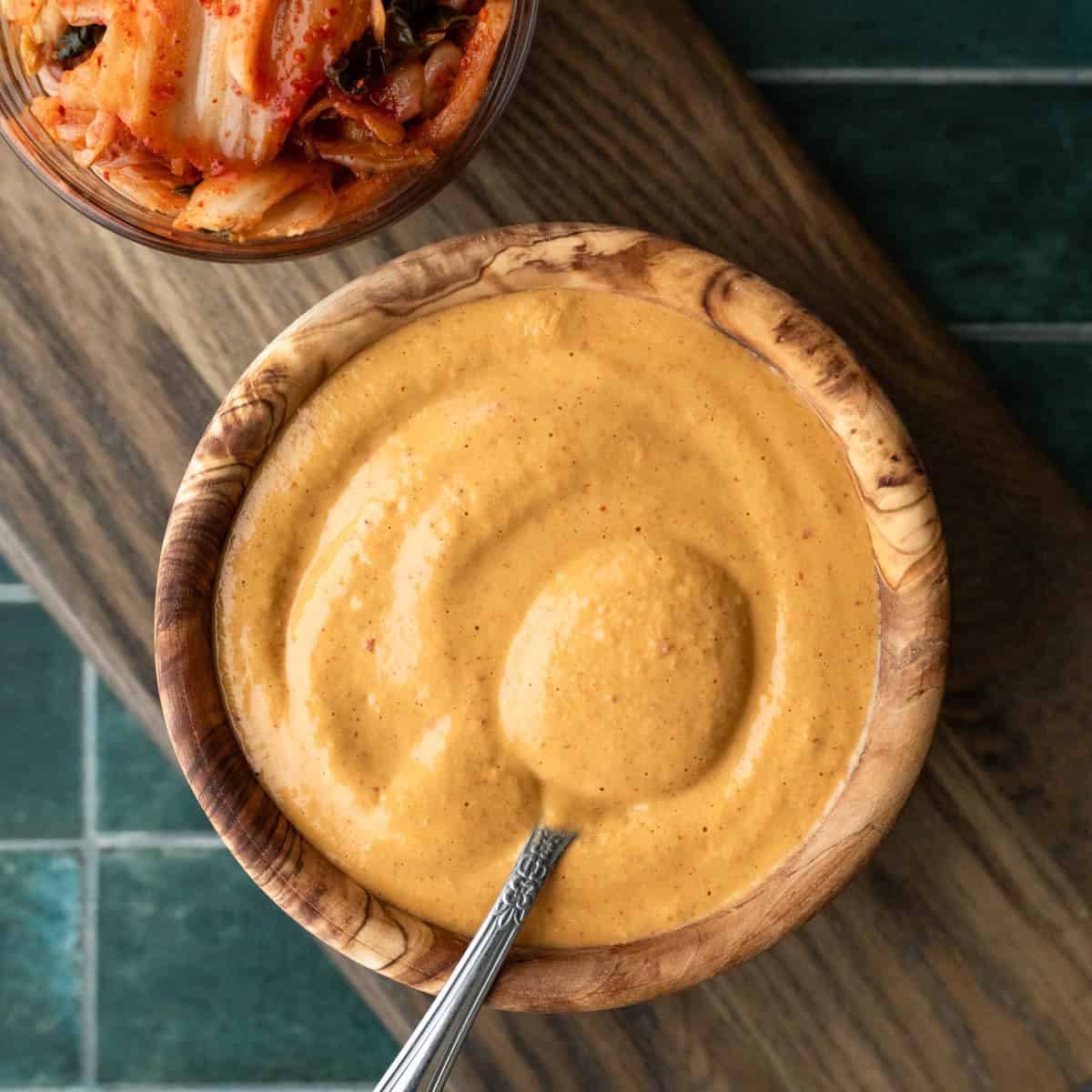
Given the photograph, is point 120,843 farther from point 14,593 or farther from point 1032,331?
point 1032,331

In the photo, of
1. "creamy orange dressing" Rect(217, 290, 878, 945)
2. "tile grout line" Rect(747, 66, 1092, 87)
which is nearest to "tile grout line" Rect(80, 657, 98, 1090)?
"creamy orange dressing" Rect(217, 290, 878, 945)

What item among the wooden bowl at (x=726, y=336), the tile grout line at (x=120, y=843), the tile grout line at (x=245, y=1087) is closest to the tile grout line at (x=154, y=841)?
the tile grout line at (x=120, y=843)

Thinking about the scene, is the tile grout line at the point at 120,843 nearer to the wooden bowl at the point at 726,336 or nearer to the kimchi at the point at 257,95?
the wooden bowl at the point at 726,336

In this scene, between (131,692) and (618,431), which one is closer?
(618,431)

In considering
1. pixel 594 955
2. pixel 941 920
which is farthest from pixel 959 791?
pixel 594 955

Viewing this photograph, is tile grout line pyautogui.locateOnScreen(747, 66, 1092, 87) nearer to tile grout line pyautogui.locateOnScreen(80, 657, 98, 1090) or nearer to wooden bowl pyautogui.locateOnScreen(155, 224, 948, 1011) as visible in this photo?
wooden bowl pyautogui.locateOnScreen(155, 224, 948, 1011)

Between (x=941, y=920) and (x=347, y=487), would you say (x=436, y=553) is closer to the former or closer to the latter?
(x=347, y=487)
